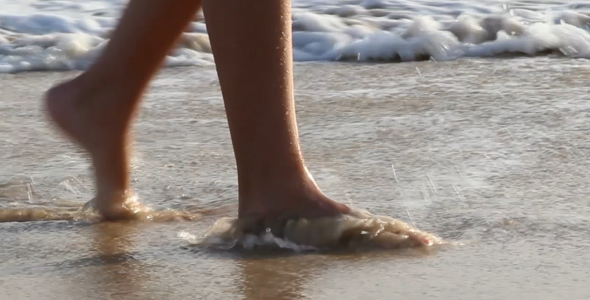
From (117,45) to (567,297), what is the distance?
3.16ft

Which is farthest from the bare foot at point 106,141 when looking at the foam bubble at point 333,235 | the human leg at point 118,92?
the foam bubble at point 333,235

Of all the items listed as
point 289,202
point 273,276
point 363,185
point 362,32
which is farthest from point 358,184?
point 362,32

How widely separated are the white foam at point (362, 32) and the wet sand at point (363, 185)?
1.21 ft

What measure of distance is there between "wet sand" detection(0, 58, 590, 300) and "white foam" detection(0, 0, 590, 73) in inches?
14.5

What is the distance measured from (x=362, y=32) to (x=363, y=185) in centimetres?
255

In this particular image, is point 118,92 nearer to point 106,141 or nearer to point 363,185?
point 106,141

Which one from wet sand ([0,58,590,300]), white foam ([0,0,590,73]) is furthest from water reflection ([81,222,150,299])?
white foam ([0,0,590,73])

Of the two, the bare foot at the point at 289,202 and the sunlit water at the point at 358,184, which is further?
the bare foot at the point at 289,202

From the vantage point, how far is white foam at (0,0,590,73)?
13.2 feet

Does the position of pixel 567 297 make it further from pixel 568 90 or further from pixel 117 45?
pixel 568 90

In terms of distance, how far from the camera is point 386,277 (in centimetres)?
152

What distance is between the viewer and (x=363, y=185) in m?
2.16

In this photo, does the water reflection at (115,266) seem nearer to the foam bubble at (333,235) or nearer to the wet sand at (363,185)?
the wet sand at (363,185)

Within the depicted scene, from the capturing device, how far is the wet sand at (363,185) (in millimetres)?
1513
